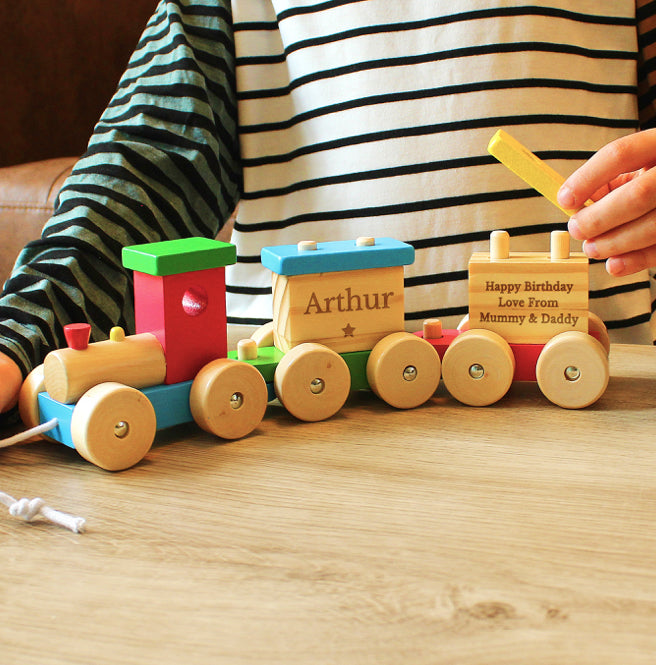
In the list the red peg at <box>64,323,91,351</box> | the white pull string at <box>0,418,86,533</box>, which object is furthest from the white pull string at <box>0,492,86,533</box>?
the red peg at <box>64,323,91,351</box>

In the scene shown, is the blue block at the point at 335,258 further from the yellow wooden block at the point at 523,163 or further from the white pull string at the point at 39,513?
the white pull string at the point at 39,513

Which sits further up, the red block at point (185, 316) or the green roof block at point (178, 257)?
the green roof block at point (178, 257)

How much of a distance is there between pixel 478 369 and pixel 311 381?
151 mm

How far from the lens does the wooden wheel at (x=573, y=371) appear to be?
0.69m

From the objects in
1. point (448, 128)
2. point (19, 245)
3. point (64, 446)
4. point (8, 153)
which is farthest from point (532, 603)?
point (8, 153)

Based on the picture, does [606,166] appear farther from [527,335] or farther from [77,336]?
[77,336]

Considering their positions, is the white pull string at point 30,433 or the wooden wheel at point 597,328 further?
the wooden wheel at point 597,328

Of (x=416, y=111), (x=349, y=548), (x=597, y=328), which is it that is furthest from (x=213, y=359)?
(x=416, y=111)

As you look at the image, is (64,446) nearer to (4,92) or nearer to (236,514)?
(236,514)

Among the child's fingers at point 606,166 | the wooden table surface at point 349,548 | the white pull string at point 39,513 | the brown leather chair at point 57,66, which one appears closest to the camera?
the wooden table surface at point 349,548

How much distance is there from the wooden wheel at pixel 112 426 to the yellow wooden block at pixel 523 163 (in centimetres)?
36

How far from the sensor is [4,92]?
5.80 ft

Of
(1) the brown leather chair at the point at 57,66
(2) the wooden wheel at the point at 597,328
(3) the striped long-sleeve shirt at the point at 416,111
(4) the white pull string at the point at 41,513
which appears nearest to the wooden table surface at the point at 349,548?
(4) the white pull string at the point at 41,513

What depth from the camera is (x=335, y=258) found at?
0.70m
